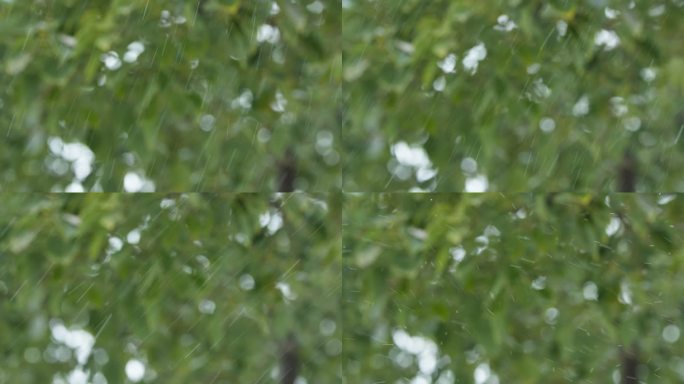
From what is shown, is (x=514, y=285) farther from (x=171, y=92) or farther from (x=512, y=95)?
(x=171, y=92)

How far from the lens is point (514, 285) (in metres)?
1.63

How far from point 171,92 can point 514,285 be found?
2.49ft

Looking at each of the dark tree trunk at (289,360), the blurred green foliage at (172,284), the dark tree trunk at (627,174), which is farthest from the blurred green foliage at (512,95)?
the dark tree trunk at (289,360)

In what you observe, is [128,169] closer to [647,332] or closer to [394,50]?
[394,50]

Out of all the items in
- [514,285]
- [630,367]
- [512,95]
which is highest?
[512,95]

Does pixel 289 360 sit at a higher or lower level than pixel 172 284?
lower

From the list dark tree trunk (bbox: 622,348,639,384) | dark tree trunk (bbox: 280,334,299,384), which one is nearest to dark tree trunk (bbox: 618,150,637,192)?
dark tree trunk (bbox: 622,348,639,384)

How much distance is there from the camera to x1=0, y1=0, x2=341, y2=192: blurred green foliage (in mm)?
1627

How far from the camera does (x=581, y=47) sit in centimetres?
166

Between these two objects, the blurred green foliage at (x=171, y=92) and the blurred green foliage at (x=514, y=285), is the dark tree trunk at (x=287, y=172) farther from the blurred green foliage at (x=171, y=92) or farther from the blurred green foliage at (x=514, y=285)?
the blurred green foliage at (x=514, y=285)

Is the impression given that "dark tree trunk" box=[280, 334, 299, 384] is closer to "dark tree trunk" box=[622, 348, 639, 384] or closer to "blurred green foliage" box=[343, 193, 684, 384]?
"blurred green foliage" box=[343, 193, 684, 384]

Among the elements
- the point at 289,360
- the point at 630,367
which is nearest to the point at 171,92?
the point at 289,360

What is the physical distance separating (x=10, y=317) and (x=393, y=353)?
747mm

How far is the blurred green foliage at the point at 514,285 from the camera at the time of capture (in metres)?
1.62
